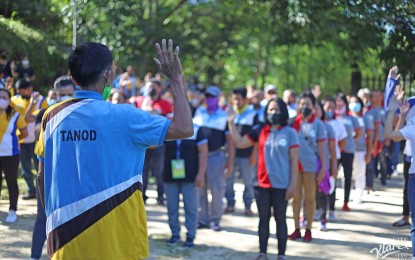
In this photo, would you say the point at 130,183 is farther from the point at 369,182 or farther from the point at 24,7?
the point at 369,182

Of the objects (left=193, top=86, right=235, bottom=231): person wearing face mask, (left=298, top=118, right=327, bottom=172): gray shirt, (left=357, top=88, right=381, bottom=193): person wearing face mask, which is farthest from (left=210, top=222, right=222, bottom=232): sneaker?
(left=357, top=88, right=381, bottom=193): person wearing face mask

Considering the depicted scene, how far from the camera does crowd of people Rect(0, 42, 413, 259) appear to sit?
7301mm

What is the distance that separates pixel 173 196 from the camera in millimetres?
8289

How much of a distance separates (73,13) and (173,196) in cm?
388

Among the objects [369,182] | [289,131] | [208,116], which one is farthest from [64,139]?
[369,182]

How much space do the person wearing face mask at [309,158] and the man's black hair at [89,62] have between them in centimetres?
561

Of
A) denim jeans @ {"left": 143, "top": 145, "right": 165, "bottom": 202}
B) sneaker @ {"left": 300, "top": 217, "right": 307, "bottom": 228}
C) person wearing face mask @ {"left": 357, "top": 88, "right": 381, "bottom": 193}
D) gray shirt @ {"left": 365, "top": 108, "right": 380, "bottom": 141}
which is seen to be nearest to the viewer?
sneaker @ {"left": 300, "top": 217, "right": 307, "bottom": 228}

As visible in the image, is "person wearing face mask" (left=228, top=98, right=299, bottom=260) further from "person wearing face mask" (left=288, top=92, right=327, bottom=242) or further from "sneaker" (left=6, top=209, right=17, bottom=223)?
"sneaker" (left=6, top=209, right=17, bottom=223)

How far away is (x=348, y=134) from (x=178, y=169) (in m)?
3.62

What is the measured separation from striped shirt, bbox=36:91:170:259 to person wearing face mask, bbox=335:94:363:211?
7722 mm

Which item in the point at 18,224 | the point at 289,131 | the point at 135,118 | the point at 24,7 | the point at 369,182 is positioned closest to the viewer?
the point at 135,118

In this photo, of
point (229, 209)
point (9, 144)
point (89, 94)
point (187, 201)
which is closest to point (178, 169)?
point (187, 201)

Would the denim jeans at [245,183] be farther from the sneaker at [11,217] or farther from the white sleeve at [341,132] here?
the sneaker at [11,217]

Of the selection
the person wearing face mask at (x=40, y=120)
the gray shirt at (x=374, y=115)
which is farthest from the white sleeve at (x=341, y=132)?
the person wearing face mask at (x=40, y=120)
